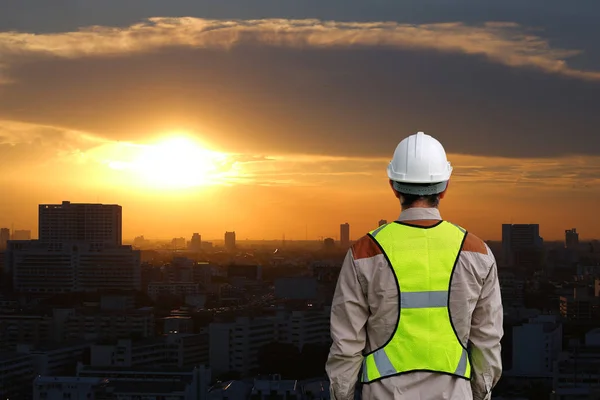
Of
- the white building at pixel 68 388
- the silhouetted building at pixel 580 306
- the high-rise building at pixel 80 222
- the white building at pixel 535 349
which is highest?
the high-rise building at pixel 80 222

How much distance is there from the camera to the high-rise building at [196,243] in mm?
38362

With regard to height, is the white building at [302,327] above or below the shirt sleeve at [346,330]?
below

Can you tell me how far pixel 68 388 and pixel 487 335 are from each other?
46.7ft

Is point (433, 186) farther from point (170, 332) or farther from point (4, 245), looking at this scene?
point (4, 245)

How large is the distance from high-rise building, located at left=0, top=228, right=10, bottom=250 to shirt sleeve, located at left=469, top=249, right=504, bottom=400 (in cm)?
3530

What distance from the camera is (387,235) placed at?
134 cm

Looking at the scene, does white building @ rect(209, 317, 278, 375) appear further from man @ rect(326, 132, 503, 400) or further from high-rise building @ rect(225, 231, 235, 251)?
high-rise building @ rect(225, 231, 235, 251)

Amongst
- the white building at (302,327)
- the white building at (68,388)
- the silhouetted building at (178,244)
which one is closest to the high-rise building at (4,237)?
the silhouetted building at (178,244)

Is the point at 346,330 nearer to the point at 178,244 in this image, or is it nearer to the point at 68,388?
the point at 68,388

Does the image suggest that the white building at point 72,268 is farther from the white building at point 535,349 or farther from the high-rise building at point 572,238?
the white building at point 535,349

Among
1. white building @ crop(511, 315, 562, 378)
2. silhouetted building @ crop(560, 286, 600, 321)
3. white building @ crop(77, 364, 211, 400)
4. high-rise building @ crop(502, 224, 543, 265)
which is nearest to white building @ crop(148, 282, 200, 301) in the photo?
high-rise building @ crop(502, 224, 543, 265)

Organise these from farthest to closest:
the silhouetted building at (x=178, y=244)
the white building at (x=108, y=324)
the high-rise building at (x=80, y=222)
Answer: the silhouetted building at (x=178, y=244), the high-rise building at (x=80, y=222), the white building at (x=108, y=324)

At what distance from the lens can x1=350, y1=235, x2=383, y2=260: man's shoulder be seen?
4.31 ft

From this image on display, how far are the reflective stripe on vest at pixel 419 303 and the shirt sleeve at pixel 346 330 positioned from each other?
36mm
